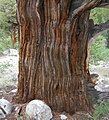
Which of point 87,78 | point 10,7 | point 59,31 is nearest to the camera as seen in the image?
point 59,31

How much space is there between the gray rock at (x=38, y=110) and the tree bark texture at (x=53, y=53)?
0.69ft

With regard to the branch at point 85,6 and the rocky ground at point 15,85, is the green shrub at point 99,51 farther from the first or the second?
the branch at point 85,6

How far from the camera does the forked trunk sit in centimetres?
456

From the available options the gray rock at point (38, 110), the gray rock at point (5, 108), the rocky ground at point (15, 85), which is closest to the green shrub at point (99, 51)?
the rocky ground at point (15, 85)

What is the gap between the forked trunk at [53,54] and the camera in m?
4.56

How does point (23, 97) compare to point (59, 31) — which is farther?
point (23, 97)

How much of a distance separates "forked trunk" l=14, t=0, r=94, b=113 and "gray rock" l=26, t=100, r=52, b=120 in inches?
8.2

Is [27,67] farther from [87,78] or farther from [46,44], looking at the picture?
[87,78]

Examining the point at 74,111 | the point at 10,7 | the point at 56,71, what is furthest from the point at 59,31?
the point at 10,7

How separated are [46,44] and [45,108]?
84 centimetres

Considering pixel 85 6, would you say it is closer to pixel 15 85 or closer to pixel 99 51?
pixel 15 85

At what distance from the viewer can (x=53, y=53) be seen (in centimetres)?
463

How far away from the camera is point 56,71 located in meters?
4.69

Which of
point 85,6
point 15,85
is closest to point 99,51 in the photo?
point 15,85
